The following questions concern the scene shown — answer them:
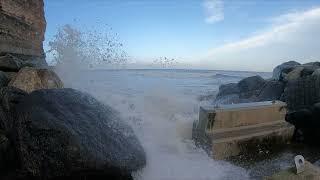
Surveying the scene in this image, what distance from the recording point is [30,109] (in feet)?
15.5

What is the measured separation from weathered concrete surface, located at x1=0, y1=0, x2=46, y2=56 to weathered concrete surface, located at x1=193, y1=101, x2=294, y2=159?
307 inches

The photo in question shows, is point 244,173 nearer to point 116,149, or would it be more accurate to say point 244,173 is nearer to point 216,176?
point 216,176

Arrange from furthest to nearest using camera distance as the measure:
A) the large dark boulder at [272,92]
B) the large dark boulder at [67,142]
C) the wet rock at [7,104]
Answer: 1. the large dark boulder at [272,92]
2. the wet rock at [7,104]
3. the large dark boulder at [67,142]

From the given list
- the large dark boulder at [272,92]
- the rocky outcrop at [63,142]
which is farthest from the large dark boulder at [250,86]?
the rocky outcrop at [63,142]

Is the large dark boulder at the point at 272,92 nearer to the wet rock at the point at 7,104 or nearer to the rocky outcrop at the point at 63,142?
the rocky outcrop at the point at 63,142

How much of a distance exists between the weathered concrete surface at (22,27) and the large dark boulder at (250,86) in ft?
26.0

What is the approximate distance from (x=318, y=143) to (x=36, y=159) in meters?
5.79

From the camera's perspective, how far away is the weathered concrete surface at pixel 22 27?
13203 mm

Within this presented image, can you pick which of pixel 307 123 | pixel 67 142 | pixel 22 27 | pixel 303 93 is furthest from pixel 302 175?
pixel 22 27

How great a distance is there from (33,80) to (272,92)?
6.81 metres

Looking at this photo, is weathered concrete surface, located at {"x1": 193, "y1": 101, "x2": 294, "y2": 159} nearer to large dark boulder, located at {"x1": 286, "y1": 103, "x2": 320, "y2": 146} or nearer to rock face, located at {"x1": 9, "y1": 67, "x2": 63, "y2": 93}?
large dark boulder, located at {"x1": 286, "y1": 103, "x2": 320, "y2": 146}

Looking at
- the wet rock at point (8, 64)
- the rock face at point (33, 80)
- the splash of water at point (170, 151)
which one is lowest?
the splash of water at point (170, 151)

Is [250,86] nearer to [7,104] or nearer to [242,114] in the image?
[242,114]

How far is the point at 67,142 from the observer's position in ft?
14.5
